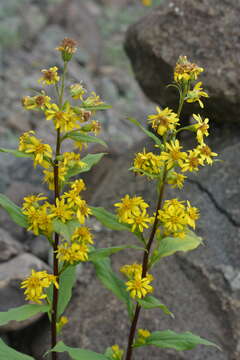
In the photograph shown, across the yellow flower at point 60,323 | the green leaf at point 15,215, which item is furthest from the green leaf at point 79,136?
the yellow flower at point 60,323

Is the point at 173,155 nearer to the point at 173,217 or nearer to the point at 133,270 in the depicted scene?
the point at 173,217

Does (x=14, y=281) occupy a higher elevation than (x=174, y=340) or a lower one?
higher

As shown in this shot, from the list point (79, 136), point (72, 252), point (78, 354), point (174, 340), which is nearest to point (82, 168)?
point (79, 136)

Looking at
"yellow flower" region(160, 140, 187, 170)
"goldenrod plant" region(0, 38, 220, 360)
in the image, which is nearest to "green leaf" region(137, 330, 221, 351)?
"goldenrod plant" region(0, 38, 220, 360)

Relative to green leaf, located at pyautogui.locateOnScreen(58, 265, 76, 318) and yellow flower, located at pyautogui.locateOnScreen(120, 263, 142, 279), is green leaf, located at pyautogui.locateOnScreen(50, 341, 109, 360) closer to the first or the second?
green leaf, located at pyautogui.locateOnScreen(58, 265, 76, 318)

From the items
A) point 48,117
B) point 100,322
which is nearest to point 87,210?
point 48,117

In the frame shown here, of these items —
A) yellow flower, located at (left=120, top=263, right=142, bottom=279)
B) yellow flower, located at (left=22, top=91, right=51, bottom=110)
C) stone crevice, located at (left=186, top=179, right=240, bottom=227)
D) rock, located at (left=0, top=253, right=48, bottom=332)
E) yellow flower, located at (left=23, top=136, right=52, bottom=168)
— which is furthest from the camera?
stone crevice, located at (left=186, top=179, right=240, bottom=227)
